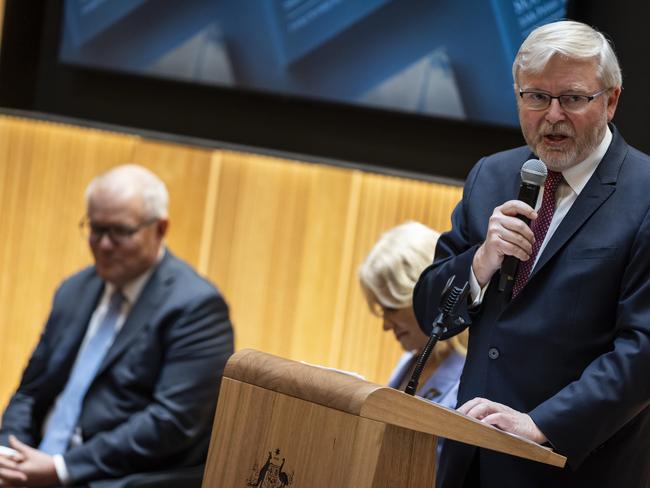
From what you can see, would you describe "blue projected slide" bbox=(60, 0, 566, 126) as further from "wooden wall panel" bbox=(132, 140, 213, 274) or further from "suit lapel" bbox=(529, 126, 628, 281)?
"suit lapel" bbox=(529, 126, 628, 281)

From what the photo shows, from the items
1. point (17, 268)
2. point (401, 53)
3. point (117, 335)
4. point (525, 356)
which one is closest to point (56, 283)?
point (17, 268)

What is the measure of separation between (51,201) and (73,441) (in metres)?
1.69

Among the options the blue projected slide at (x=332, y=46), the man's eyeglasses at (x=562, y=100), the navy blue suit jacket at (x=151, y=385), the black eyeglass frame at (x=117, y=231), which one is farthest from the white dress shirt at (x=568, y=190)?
the blue projected slide at (x=332, y=46)

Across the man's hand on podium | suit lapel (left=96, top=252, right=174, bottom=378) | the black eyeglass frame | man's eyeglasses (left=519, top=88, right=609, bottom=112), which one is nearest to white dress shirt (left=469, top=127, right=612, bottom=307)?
man's eyeglasses (left=519, top=88, right=609, bottom=112)

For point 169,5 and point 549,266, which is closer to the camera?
point 549,266

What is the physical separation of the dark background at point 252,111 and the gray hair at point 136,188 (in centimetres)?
92

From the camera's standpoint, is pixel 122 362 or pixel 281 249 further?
pixel 281 249

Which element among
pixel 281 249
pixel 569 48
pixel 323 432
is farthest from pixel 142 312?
pixel 569 48

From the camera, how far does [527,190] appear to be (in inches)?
A: 86.9

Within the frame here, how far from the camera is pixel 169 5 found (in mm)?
4969

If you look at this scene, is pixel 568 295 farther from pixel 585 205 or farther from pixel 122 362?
pixel 122 362

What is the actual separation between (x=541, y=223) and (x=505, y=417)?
0.42 meters

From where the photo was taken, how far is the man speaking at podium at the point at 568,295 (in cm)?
215

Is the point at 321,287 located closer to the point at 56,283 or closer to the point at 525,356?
the point at 56,283
